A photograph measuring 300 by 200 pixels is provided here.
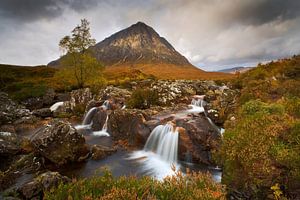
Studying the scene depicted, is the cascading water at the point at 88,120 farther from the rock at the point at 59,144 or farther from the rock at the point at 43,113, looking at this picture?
the rock at the point at 59,144

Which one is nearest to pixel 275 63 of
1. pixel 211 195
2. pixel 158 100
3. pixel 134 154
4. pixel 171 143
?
pixel 158 100

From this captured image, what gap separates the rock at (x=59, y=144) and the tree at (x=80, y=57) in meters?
25.6

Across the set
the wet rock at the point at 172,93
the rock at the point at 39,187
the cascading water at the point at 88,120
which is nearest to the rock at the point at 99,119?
the cascading water at the point at 88,120

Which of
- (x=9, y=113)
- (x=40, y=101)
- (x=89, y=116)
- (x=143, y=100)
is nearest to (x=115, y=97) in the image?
(x=89, y=116)

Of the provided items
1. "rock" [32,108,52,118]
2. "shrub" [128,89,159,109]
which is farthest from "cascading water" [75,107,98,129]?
"rock" [32,108,52,118]

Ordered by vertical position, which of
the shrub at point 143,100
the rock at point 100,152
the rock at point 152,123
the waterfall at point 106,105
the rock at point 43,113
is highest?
the shrub at point 143,100

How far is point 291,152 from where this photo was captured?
7.16m

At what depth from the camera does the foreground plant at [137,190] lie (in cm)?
472

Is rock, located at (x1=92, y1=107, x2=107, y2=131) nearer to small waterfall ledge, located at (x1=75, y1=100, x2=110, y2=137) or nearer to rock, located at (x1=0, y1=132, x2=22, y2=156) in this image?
small waterfall ledge, located at (x1=75, y1=100, x2=110, y2=137)

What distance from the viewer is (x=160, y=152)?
1579 cm

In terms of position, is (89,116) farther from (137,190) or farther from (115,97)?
(137,190)

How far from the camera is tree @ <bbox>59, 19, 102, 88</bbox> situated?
38938 mm

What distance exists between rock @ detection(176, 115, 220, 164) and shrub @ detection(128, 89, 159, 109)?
32.7 feet

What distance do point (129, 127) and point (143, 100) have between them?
6955mm
